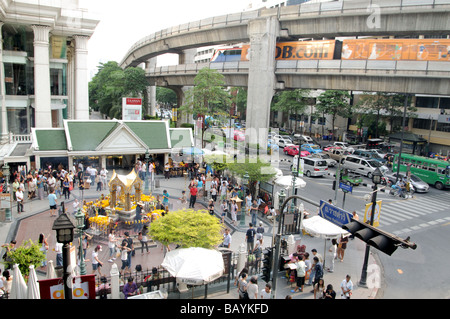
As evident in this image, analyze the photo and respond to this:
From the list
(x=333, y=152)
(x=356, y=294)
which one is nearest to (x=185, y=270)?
(x=356, y=294)

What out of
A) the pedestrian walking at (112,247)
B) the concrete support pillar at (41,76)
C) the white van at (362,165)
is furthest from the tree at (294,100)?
the pedestrian walking at (112,247)

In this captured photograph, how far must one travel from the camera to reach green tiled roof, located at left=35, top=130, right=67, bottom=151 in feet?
91.3

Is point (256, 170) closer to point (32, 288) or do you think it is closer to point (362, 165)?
point (32, 288)

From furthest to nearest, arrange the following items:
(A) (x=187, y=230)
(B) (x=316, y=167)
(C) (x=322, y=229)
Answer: (B) (x=316, y=167), (C) (x=322, y=229), (A) (x=187, y=230)

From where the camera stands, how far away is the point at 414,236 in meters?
20.9

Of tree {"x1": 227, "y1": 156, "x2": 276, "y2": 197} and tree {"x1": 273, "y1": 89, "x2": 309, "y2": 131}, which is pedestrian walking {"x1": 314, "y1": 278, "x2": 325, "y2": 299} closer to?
tree {"x1": 227, "y1": 156, "x2": 276, "y2": 197}

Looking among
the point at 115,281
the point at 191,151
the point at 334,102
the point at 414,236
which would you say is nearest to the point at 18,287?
the point at 115,281

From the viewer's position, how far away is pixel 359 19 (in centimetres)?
3406

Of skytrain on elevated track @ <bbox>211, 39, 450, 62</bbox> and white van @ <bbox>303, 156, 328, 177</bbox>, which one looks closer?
skytrain on elevated track @ <bbox>211, 39, 450, 62</bbox>

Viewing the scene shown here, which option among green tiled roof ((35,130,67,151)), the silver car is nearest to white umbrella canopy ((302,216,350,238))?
the silver car

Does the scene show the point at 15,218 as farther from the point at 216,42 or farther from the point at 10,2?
the point at 216,42

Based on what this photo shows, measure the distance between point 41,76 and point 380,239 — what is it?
36030 mm

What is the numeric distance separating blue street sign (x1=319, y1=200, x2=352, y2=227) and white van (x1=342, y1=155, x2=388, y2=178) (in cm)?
2685
